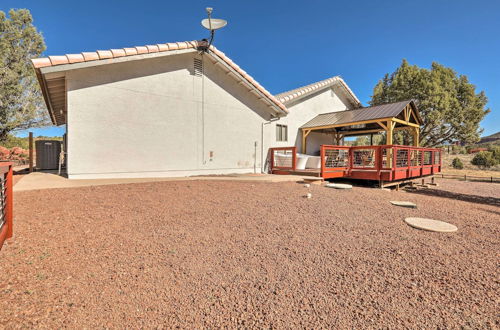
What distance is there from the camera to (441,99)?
63.3 ft

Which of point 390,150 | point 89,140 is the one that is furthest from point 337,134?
point 89,140

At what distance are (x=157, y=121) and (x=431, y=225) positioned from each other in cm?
850

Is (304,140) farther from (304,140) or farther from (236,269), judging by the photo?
(236,269)

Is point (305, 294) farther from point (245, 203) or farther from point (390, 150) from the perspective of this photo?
point (390, 150)

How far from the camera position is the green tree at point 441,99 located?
19297 millimetres

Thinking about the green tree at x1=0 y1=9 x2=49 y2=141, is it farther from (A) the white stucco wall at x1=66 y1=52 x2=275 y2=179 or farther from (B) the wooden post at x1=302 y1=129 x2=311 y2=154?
(B) the wooden post at x1=302 y1=129 x2=311 y2=154

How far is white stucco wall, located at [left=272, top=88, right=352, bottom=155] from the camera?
14.3 m

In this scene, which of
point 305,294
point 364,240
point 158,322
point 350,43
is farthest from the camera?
point 350,43

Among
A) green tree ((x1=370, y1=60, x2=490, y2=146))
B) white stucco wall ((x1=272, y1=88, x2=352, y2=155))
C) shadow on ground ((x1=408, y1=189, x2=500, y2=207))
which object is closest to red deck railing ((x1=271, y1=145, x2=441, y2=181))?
shadow on ground ((x1=408, y1=189, x2=500, y2=207))

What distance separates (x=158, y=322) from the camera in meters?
1.82

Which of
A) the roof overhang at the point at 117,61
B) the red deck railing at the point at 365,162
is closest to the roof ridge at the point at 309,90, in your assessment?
the roof overhang at the point at 117,61

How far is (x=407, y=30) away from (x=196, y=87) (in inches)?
542

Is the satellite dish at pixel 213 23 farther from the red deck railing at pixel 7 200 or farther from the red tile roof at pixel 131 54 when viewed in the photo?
the red deck railing at pixel 7 200

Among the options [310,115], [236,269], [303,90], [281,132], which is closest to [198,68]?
[281,132]
